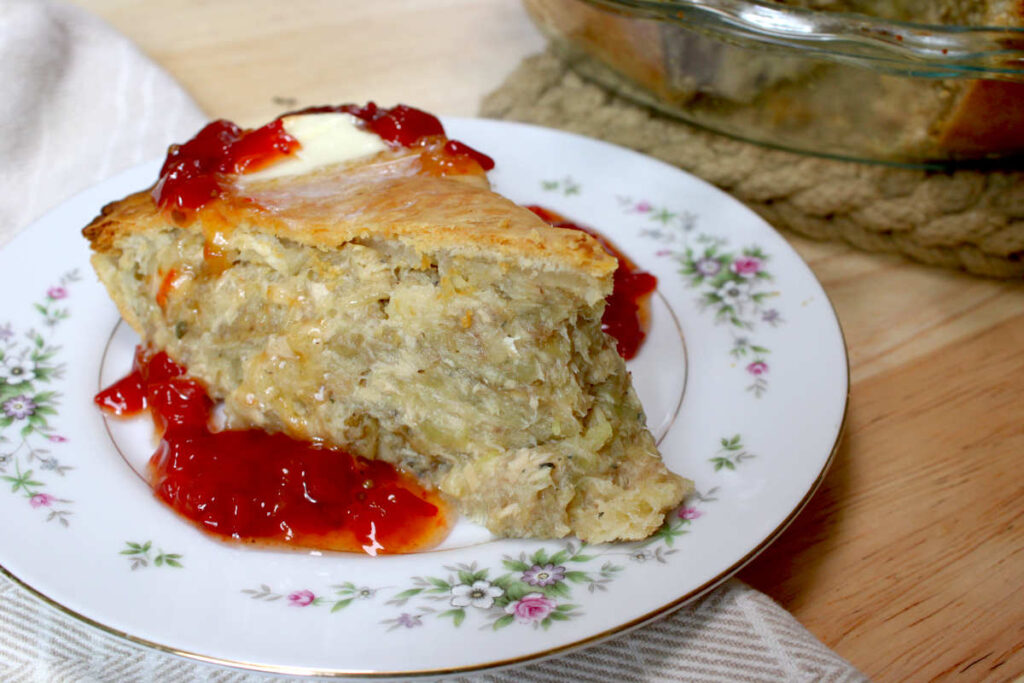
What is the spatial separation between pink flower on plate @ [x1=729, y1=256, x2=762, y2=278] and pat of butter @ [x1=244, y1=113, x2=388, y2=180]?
1.11 metres

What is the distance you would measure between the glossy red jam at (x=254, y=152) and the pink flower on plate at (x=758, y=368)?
951 millimetres

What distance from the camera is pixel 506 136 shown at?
3.46 meters

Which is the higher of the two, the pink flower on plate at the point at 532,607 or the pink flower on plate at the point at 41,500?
the pink flower on plate at the point at 41,500

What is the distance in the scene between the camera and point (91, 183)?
3545 mm

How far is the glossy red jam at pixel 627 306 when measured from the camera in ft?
8.90

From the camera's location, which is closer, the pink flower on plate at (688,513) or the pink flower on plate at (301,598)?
the pink flower on plate at (301,598)

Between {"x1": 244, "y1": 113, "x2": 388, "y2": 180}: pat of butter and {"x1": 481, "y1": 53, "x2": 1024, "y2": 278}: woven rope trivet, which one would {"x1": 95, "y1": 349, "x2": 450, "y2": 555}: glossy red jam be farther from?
{"x1": 481, "y1": 53, "x2": 1024, "y2": 278}: woven rope trivet

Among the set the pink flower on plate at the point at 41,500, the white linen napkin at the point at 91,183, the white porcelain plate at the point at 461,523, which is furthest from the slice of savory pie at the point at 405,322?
the pink flower on plate at the point at 41,500

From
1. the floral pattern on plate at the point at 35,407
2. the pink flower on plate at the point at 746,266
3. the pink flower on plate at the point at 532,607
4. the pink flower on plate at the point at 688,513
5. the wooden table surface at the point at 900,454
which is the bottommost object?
the wooden table surface at the point at 900,454

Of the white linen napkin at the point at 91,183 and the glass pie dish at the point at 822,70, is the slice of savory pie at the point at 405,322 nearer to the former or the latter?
Result: the white linen napkin at the point at 91,183

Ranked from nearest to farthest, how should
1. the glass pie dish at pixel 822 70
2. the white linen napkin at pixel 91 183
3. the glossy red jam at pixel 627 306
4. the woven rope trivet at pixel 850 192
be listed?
the white linen napkin at pixel 91 183 → the glass pie dish at pixel 822 70 → the glossy red jam at pixel 627 306 → the woven rope trivet at pixel 850 192

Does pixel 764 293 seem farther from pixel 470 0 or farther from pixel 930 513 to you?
pixel 470 0

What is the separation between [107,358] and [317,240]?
80 cm

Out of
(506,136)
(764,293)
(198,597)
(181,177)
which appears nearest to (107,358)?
(181,177)
